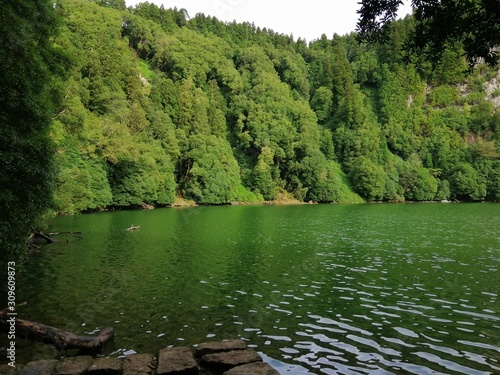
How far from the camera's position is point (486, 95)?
162125 millimetres

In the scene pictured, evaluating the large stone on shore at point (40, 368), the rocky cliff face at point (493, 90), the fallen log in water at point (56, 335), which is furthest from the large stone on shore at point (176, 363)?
the rocky cliff face at point (493, 90)

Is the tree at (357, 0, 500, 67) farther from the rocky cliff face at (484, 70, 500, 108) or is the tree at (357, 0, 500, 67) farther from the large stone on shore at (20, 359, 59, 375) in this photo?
the rocky cliff face at (484, 70, 500, 108)

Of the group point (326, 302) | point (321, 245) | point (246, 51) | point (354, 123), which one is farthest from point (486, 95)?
point (326, 302)

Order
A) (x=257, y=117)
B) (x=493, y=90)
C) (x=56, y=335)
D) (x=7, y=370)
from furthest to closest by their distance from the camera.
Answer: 1. (x=493, y=90)
2. (x=257, y=117)
3. (x=56, y=335)
4. (x=7, y=370)

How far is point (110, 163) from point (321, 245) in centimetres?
5504

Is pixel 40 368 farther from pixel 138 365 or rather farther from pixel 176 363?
pixel 176 363

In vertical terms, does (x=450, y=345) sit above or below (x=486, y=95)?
below

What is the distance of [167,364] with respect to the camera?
9.68 meters

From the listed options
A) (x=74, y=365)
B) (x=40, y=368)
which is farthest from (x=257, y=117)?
(x=40, y=368)

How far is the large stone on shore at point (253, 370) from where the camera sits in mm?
9268

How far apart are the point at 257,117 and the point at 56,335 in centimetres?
11175

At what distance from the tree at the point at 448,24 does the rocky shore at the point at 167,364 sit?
29.8 ft

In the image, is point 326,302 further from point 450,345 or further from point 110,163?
point 110,163

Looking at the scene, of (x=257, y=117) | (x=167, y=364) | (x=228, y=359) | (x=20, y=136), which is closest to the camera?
(x=167, y=364)
